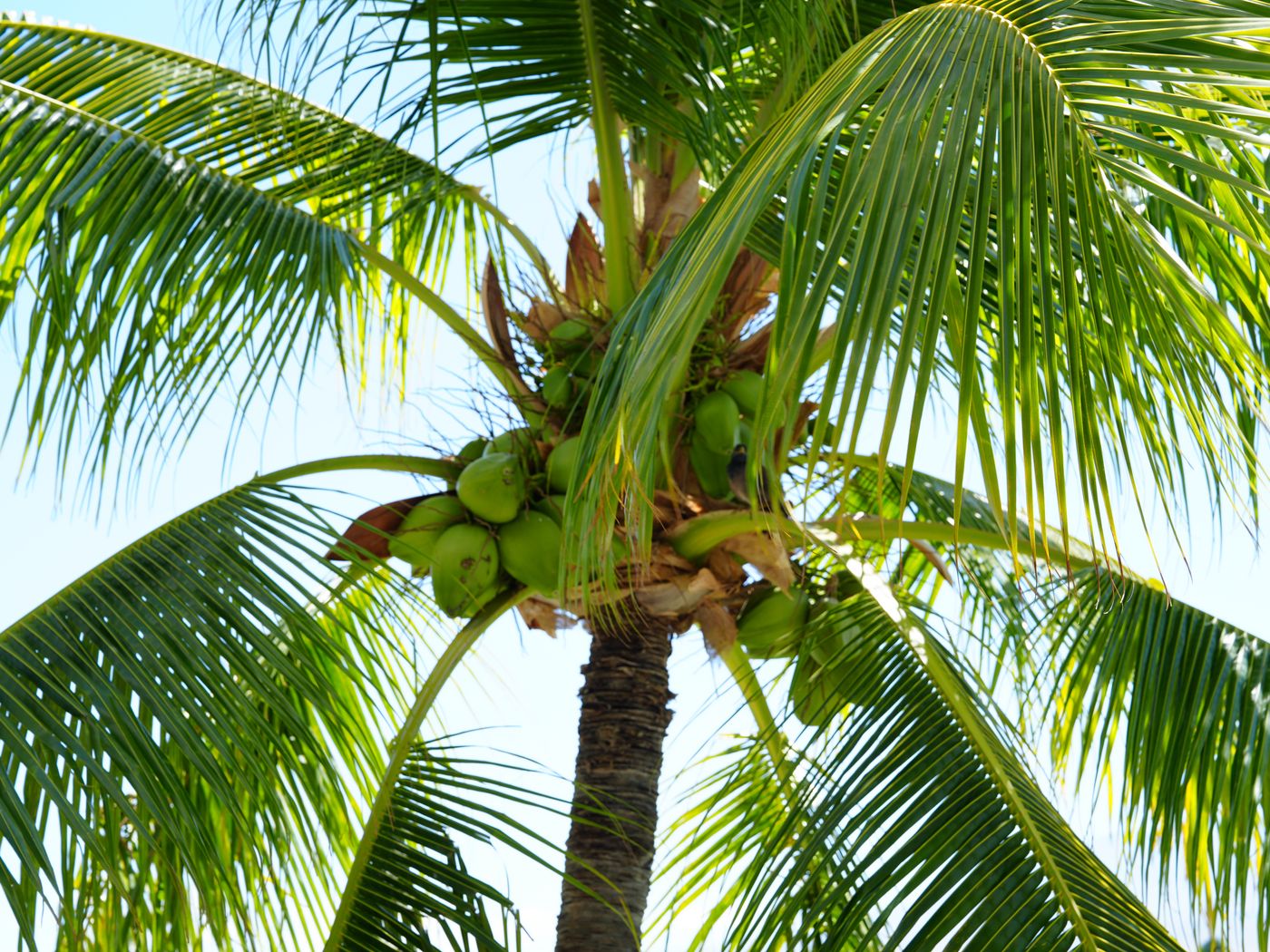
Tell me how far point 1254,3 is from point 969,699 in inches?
62.5

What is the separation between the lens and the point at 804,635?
3.28 meters

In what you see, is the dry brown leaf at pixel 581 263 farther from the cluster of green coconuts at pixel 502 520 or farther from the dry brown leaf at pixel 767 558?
the dry brown leaf at pixel 767 558

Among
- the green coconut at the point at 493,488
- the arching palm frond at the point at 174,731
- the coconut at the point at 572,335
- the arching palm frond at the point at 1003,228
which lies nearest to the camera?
the arching palm frond at the point at 1003,228

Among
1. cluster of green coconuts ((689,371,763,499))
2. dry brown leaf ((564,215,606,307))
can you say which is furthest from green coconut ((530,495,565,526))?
dry brown leaf ((564,215,606,307))

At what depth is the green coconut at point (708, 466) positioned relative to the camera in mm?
3201

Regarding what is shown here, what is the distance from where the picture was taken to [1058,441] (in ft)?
4.60

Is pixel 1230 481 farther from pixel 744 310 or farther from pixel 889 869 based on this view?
pixel 744 310

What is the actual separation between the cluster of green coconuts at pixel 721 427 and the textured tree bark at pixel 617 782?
38 cm

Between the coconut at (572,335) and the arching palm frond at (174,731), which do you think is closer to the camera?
the arching palm frond at (174,731)

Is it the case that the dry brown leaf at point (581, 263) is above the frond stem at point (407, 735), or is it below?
above

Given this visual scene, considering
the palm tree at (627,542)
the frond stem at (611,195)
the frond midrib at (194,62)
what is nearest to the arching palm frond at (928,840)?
the palm tree at (627,542)

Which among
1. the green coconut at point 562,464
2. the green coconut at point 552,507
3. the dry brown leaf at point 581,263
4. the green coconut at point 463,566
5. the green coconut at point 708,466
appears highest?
the dry brown leaf at point 581,263

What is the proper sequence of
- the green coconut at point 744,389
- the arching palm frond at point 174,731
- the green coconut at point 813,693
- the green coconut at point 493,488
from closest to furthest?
1. the arching palm frond at point 174,731
2. the green coconut at point 813,693
3. the green coconut at point 493,488
4. the green coconut at point 744,389

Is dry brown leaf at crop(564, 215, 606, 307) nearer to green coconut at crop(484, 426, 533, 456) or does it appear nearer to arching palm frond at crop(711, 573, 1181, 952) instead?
green coconut at crop(484, 426, 533, 456)
